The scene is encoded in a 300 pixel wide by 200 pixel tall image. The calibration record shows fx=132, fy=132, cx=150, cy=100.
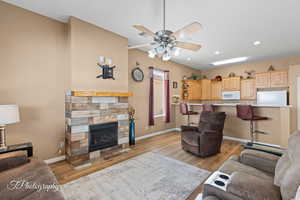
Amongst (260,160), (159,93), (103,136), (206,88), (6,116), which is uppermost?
(206,88)

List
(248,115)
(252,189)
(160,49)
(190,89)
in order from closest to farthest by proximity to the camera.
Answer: (252,189), (160,49), (248,115), (190,89)

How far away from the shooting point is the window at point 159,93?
4.89m

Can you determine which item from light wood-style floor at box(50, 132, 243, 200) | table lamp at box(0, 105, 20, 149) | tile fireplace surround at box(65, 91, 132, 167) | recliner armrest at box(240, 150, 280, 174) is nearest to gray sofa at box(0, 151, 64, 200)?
table lamp at box(0, 105, 20, 149)

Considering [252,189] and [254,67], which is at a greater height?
[254,67]

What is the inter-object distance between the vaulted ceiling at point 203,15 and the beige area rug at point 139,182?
2884mm

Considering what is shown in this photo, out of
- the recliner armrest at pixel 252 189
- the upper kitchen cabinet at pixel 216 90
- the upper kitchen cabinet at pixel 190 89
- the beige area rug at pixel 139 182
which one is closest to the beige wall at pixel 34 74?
the beige area rug at pixel 139 182

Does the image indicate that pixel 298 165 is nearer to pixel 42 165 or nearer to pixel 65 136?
pixel 42 165

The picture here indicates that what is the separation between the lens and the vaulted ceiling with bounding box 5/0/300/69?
2.22 meters

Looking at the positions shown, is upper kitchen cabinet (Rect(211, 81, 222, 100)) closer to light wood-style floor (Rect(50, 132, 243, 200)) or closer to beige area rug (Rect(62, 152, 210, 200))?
light wood-style floor (Rect(50, 132, 243, 200))

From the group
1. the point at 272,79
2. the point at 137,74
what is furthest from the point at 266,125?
the point at 137,74

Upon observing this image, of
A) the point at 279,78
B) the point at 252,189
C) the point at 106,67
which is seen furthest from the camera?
the point at 279,78

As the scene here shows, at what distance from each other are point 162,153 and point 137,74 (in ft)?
7.90

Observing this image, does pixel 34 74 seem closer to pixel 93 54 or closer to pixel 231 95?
pixel 93 54

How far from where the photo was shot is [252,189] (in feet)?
3.24
